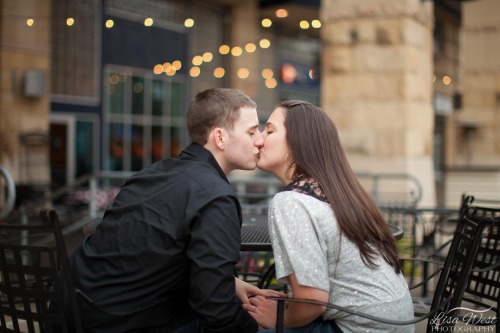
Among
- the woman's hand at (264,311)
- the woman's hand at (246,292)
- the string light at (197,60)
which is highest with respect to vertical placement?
the string light at (197,60)

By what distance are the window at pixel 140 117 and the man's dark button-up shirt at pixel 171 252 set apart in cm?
1541

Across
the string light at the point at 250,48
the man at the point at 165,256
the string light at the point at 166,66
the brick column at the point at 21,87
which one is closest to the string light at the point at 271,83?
the string light at the point at 250,48

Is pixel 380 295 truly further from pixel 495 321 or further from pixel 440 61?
pixel 440 61

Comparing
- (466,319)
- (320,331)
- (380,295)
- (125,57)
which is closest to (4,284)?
(320,331)

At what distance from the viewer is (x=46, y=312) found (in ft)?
6.61

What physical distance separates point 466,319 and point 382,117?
5.41 m

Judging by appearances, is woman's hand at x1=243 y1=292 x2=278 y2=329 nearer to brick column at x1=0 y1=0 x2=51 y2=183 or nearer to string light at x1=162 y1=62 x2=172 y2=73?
brick column at x1=0 y1=0 x2=51 y2=183

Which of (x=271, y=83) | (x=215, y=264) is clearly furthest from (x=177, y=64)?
(x=215, y=264)

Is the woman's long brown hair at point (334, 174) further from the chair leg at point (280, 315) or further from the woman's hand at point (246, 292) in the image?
the woman's hand at point (246, 292)

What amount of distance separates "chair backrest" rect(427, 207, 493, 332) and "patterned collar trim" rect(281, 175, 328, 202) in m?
0.60

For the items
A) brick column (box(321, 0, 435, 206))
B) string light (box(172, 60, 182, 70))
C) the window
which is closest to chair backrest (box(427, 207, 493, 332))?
brick column (box(321, 0, 435, 206))

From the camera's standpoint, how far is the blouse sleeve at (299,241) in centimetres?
208

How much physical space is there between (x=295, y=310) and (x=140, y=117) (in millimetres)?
16571

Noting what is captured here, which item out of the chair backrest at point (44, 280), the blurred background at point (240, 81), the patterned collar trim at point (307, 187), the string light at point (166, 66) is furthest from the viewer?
the string light at point (166, 66)
